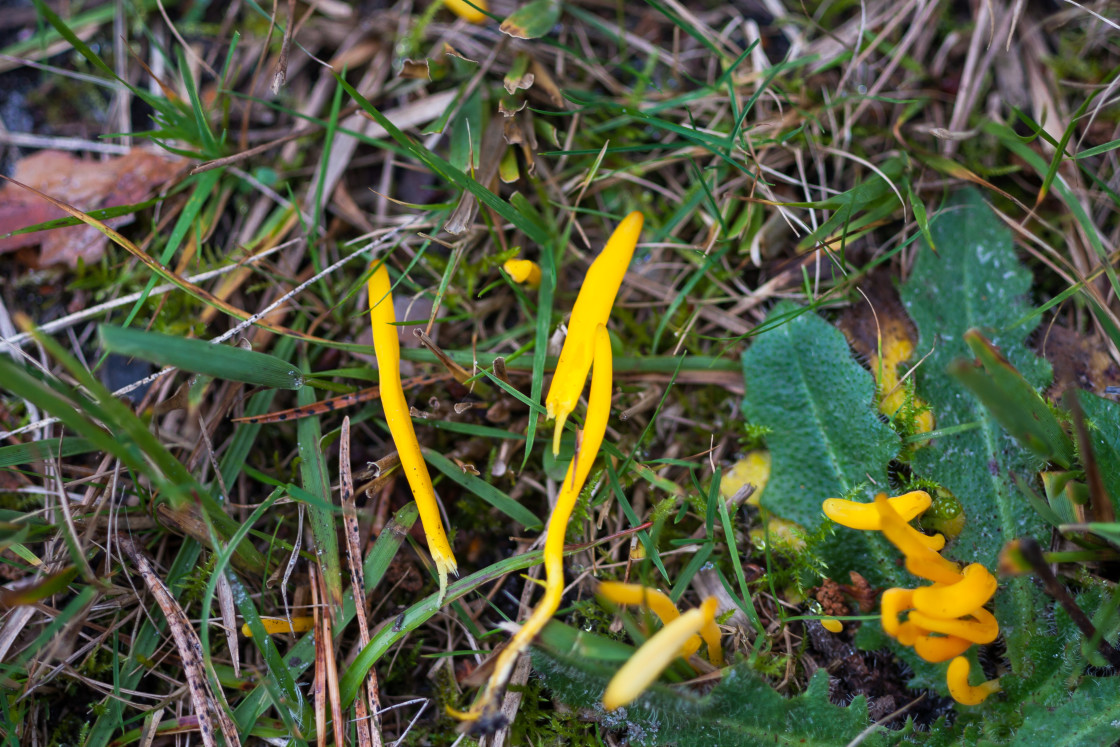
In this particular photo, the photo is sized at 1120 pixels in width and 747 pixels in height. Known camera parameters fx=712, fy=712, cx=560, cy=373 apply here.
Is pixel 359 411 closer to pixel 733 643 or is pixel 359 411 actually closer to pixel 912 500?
pixel 733 643

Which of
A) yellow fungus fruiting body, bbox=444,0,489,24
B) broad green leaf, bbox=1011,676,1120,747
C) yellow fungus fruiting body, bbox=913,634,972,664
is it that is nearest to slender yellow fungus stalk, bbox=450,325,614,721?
yellow fungus fruiting body, bbox=913,634,972,664

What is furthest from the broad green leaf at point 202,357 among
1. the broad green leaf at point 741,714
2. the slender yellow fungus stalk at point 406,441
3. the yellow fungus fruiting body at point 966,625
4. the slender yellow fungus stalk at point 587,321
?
the yellow fungus fruiting body at point 966,625

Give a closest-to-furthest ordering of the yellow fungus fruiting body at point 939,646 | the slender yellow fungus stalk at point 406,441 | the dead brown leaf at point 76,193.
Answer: the yellow fungus fruiting body at point 939,646 < the slender yellow fungus stalk at point 406,441 < the dead brown leaf at point 76,193

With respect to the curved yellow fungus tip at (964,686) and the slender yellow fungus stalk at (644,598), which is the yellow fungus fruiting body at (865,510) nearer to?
the curved yellow fungus tip at (964,686)

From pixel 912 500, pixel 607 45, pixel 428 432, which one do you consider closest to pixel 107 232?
pixel 428 432

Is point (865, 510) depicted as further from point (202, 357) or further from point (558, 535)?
point (202, 357)

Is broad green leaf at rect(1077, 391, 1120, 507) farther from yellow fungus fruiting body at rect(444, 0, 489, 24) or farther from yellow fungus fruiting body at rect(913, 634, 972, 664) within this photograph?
yellow fungus fruiting body at rect(444, 0, 489, 24)
